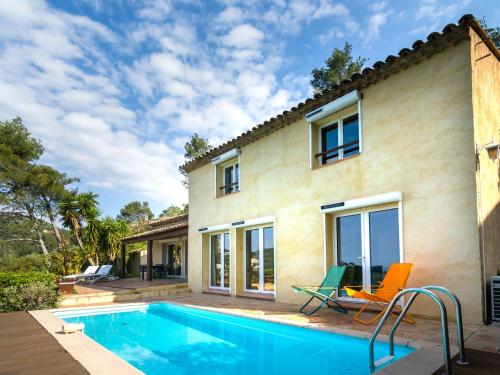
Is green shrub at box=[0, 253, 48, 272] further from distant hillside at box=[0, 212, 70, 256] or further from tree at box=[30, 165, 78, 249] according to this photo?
distant hillside at box=[0, 212, 70, 256]

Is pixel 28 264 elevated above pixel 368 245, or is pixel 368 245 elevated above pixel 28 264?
pixel 368 245

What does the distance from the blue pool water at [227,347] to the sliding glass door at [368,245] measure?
2.35 metres

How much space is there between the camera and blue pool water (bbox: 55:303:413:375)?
546 cm

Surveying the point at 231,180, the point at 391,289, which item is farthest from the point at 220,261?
the point at 391,289

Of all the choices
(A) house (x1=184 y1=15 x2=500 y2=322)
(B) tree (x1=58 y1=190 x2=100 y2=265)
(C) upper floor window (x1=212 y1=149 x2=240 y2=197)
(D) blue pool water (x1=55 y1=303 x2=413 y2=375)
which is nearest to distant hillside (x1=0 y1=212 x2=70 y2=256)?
Result: (B) tree (x1=58 y1=190 x2=100 y2=265)

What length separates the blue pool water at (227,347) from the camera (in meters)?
5.46

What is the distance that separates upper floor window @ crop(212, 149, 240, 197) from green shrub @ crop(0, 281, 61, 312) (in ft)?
23.3

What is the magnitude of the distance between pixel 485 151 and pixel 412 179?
1.55 m

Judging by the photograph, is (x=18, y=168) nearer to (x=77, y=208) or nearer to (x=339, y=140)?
(x=77, y=208)

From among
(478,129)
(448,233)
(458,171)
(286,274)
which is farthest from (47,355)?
(478,129)

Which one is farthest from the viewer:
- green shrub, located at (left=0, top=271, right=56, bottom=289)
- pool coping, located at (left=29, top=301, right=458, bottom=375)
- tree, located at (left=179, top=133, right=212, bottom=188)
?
tree, located at (left=179, top=133, right=212, bottom=188)

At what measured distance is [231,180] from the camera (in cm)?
1444

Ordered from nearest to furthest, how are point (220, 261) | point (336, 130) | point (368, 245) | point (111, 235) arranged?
1. point (368, 245)
2. point (336, 130)
3. point (220, 261)
4. point (111, 235)

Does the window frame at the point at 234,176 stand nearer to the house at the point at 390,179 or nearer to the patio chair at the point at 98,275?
the house at the point at 390,179
